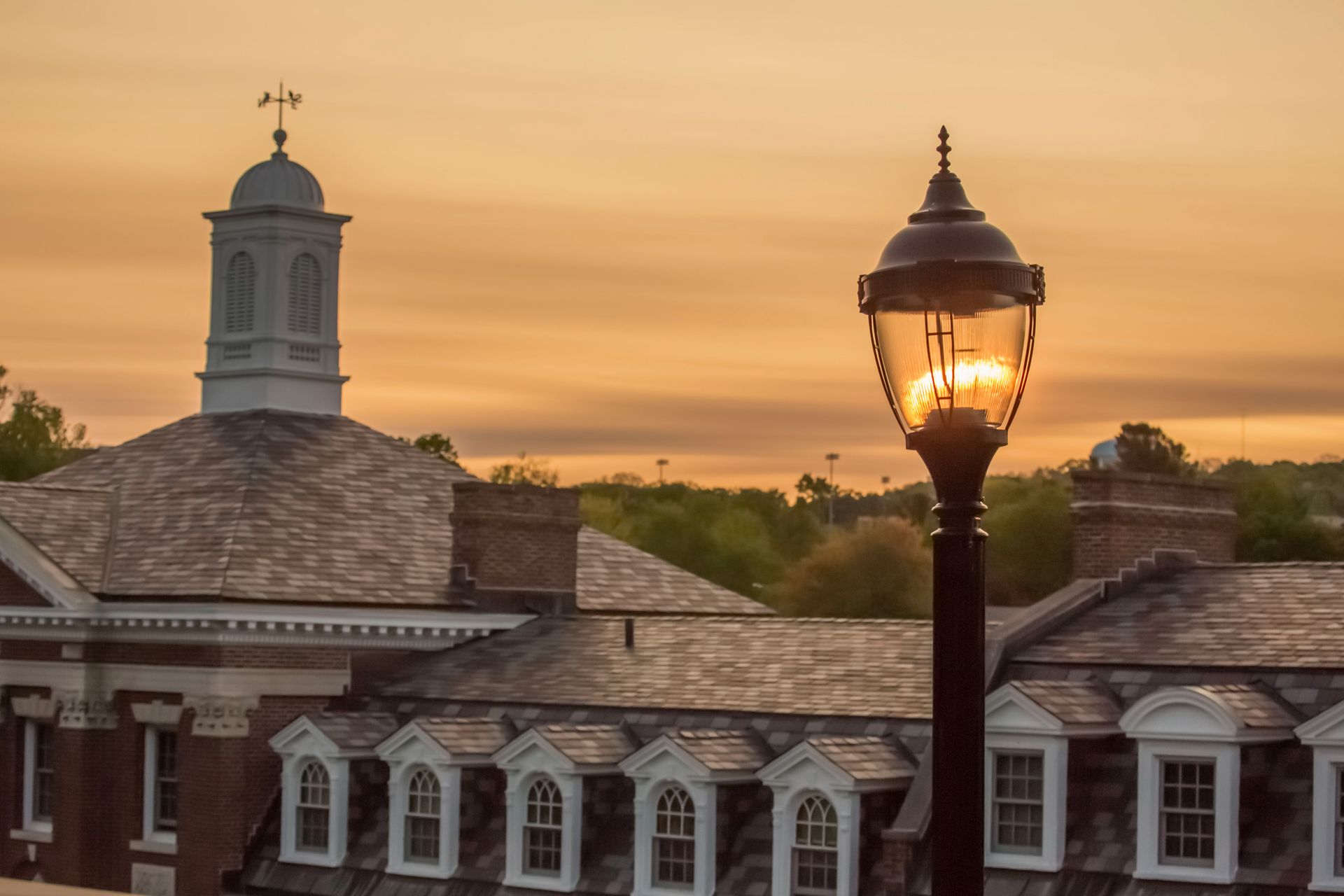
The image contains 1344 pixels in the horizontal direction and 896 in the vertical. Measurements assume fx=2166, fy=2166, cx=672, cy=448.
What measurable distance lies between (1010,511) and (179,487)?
71049 millimetres

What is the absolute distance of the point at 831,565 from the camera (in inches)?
4134

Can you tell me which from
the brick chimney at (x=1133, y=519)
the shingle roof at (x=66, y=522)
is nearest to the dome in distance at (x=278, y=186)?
the shingle roof at (x=66, y=522)

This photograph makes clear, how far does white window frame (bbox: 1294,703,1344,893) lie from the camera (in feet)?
78.5

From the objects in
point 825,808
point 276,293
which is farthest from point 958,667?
point 276,293

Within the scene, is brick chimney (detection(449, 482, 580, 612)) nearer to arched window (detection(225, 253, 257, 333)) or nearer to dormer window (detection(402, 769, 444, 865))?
dormer window (detection(402, 769, 444, 865))

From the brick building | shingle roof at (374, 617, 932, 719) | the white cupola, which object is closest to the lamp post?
the brick building

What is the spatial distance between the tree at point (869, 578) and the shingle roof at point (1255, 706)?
7527 cm

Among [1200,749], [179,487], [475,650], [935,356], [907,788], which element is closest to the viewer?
[935,356]

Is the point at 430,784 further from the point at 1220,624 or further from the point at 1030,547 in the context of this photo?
the point at 1030,547

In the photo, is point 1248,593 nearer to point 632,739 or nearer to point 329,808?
point 632,739

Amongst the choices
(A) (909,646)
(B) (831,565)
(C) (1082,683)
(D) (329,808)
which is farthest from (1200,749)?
(B) (831,565)

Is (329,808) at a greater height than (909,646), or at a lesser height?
lesser

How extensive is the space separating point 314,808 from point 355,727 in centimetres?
140

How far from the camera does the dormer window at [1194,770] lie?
24.7 meters
